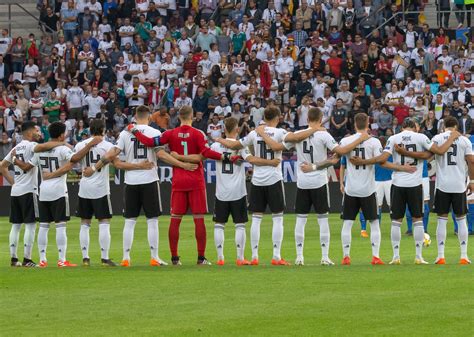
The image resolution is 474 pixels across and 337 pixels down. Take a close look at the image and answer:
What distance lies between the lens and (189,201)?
18438 millimetres

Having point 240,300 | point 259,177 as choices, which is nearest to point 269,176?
point 259,177

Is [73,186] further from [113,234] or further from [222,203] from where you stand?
[222,203]

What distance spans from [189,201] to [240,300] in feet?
15.0

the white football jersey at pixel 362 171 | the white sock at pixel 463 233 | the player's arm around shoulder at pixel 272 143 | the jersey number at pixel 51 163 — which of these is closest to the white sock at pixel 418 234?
the white sock at pixel 463 233

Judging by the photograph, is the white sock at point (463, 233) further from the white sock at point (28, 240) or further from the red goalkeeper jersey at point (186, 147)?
the white sock at point (28, 240)

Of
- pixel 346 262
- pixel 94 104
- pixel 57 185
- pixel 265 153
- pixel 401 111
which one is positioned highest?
pixel 265 153

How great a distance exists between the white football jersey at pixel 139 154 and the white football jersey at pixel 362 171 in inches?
117

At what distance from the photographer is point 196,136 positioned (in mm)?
18438

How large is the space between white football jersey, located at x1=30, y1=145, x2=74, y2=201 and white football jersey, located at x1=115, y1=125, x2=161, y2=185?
940 millimetres

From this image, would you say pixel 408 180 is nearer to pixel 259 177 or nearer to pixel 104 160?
pixel 259 177


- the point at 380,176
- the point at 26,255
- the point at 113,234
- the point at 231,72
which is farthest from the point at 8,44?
the point at 26,255

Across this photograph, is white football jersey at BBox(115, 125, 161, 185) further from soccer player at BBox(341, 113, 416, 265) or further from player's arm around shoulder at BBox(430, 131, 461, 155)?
player's arm around shoulder at BBox(430, 131, 461, 155)

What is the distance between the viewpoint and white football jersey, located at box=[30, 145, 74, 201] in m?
18.8

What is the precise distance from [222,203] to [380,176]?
26.4ft
